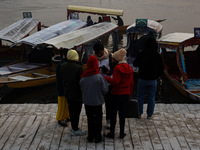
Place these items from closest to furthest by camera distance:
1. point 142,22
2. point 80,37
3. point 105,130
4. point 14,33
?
point 105,130 → point 80,37 → point 142,22 → point 14,33

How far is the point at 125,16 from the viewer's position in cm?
3759

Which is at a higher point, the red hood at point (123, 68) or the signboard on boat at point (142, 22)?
the red hood at point (123, 68)

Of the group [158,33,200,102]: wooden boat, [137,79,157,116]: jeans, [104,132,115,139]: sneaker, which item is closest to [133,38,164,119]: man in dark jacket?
[137,79,157,116]: jeans

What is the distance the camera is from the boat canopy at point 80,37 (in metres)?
11.2

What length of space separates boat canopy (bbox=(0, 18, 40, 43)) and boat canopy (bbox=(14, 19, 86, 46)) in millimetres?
1437

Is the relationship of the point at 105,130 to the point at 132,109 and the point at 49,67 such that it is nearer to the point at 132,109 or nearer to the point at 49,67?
the point at 132,109

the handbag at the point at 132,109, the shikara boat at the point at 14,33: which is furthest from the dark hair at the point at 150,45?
the shikara boat at the point at 14,33

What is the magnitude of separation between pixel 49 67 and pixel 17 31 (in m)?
3.79

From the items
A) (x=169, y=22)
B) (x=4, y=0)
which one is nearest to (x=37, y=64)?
(x=169, y=22)

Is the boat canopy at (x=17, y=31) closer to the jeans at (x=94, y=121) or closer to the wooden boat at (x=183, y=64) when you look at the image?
the wooden boat at (x=183, y=64)

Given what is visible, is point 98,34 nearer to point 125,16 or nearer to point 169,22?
point 169,22

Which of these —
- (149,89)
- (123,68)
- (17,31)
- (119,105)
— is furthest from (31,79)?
(123,68)

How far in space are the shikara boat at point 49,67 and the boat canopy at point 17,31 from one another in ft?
6.82

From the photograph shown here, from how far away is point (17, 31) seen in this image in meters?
14.7
